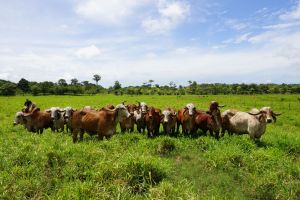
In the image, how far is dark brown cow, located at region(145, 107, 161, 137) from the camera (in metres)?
13.9

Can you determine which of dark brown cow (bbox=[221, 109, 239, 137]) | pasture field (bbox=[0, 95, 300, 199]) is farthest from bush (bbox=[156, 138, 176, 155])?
dark brown cow (bbox=[221, 109, 239, 137])

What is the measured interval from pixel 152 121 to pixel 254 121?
163 inches

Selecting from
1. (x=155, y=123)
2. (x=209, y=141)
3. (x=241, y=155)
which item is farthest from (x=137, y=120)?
(x=241, y=155)

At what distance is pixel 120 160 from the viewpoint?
8594 millimetres

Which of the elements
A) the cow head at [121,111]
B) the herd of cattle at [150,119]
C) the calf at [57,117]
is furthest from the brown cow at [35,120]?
the cow head at [121,111]

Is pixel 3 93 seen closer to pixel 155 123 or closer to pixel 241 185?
pixel 155 123

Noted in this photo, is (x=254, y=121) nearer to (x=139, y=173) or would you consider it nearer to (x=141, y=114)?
(x=141, y=114)

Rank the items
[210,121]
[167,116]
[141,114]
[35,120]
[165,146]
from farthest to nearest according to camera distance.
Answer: [35,120], [141,114], [167,116], [210,121], [165,146]

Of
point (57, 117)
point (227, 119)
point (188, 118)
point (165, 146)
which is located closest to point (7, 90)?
point (57, 117)

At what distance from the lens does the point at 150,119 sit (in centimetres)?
1384

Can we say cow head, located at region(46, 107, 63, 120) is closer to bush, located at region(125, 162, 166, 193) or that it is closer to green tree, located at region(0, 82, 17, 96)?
bush, located at region(125, 162, 166, 193)

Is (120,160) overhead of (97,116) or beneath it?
beneath

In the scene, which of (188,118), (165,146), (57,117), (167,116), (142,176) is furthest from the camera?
(57,117)

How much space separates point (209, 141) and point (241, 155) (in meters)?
2.15
